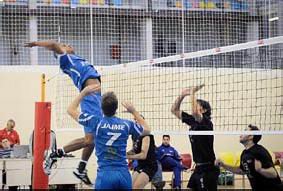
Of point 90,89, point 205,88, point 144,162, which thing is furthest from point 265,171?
point 205,88

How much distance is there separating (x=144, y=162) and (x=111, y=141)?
291cm

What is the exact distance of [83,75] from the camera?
8.95 meters

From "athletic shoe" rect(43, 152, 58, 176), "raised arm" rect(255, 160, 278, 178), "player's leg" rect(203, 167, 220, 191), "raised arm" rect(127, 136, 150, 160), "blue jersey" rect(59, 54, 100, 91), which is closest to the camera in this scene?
"raised arm" rect(255, 160, 278, 178)

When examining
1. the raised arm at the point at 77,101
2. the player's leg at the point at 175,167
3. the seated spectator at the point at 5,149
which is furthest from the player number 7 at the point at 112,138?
the seated spectator at the point at 5,149

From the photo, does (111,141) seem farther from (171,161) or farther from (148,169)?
(171,161)

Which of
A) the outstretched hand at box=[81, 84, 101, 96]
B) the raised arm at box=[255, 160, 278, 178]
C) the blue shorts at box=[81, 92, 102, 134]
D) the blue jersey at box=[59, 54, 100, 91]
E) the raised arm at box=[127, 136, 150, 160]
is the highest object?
the blue jersey at box=[59, 54, 100, 91]

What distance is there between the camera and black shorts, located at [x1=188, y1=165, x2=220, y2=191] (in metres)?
9.19

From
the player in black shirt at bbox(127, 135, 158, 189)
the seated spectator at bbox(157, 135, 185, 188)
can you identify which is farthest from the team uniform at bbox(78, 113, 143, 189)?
the seated spectator at bbox(157, 135, 185, 188)

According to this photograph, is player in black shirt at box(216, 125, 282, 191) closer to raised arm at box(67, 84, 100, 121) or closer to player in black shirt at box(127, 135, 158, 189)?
player in black shirt at box(127, 135, 158, 189)

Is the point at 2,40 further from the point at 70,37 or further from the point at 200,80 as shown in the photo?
the point at 200,80

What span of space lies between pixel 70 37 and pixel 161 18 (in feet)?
10.7

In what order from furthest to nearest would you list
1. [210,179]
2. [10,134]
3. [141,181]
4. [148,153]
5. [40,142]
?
[10,134]
[148,153]
[141,181]
[40,142]
[210,179]

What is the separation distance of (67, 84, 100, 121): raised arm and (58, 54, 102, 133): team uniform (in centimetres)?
10

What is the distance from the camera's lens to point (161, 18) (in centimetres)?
2144
